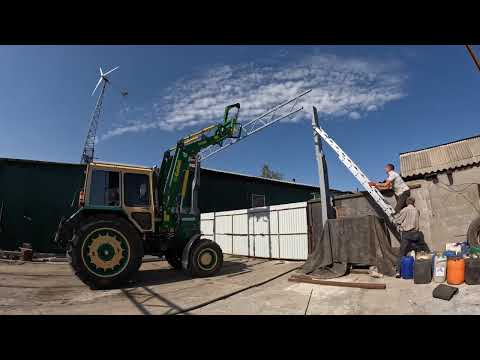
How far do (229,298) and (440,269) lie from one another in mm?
4279

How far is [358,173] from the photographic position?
920 centimetres

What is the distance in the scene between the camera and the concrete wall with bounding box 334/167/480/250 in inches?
288

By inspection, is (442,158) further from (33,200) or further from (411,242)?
(33,200)

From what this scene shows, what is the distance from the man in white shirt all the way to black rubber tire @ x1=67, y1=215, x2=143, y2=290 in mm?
6943

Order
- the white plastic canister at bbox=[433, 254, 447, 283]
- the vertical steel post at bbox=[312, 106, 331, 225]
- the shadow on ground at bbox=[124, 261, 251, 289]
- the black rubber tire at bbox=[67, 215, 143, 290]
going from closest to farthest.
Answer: the white plastic canister at bbox=[433, 254, 447, 283] < the black rubber tire at bbox=[67, 215, 143, 290] < the shadow on ground at bbox=[124, 261, 251, 289] < the vertical steel post at bbox=[312, 106, 331, 225]

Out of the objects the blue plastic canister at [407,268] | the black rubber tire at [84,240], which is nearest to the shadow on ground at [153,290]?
the black rubber tire at [84,240]

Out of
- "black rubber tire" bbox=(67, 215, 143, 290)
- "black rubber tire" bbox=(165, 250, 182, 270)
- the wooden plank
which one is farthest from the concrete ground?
"black rubber tire" bbox=(165, 250, 182, 270)

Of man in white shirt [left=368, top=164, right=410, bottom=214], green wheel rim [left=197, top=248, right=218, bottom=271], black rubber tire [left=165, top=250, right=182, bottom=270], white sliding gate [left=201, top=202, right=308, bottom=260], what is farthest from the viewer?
white sliding gate [left=201, top=202, right=308, bottom=260]

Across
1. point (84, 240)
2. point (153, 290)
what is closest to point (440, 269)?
point (153, 290)

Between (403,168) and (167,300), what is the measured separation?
26.1 feet

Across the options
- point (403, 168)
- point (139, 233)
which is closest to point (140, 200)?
point (139, 233)

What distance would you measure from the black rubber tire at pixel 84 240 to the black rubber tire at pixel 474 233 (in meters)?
8.22

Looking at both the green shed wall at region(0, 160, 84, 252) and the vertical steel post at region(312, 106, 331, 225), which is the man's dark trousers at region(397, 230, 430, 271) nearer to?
the vertical steel post at region(312, 106, 331, 225)
